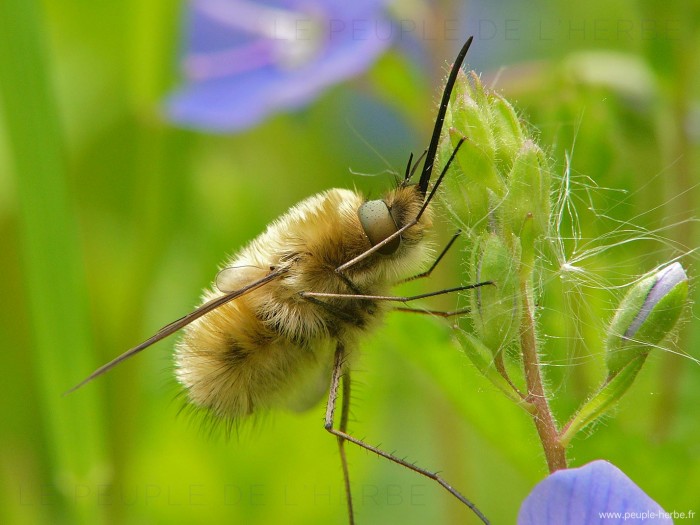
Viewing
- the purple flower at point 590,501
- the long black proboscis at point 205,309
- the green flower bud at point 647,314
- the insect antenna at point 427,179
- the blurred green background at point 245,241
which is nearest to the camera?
the purple flower at point 590,501

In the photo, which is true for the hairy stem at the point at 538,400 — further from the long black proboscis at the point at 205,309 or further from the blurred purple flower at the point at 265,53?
the blurred purple flower at the point at 265,53

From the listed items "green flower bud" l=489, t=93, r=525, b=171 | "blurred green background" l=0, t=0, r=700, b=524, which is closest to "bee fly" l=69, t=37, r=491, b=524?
"blurred green background" l=0, t=0, r=700, b=524

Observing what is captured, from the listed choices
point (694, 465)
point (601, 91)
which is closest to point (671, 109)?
point (601, 91)

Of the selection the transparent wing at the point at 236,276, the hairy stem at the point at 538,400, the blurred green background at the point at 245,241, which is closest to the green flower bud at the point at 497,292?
the hairy stem at the point at 538,400

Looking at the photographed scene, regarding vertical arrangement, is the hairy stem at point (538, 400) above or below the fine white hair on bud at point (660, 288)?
below

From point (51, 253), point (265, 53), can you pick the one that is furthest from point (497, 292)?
point (265, 53)
